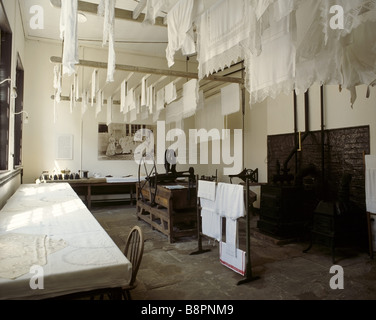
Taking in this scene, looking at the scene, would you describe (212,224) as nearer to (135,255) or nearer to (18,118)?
(135,255)

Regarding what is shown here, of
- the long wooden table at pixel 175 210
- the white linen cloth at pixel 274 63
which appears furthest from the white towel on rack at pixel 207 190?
the white linen cloth at pixel 274 63

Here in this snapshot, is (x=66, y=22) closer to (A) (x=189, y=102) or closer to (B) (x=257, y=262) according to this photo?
(A) (x=189, y=102)

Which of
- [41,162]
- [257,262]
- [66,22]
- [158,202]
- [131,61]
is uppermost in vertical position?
[131,61]

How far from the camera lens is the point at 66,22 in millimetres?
2354

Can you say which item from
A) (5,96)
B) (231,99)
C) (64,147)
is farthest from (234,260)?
(64,147)

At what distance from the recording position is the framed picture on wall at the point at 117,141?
9.26 meters

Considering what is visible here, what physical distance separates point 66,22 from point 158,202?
13.3ft

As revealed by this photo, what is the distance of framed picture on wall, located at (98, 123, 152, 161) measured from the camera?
9258 mm

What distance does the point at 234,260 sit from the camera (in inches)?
144

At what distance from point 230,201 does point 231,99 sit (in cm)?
305

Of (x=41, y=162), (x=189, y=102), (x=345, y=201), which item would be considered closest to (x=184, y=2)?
(x=189, y=102)

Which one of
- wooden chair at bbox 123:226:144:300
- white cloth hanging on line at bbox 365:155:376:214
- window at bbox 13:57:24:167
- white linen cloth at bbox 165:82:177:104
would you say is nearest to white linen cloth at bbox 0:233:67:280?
wooden chair at bbox 123:226:144:300

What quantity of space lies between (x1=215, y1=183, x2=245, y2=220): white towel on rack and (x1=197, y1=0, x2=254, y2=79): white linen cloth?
1546 millimetres

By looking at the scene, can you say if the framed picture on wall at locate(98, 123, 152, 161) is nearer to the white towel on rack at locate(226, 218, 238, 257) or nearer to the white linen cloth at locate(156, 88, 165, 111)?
the white linen cloth at locate(156, 88, 165, 111)
